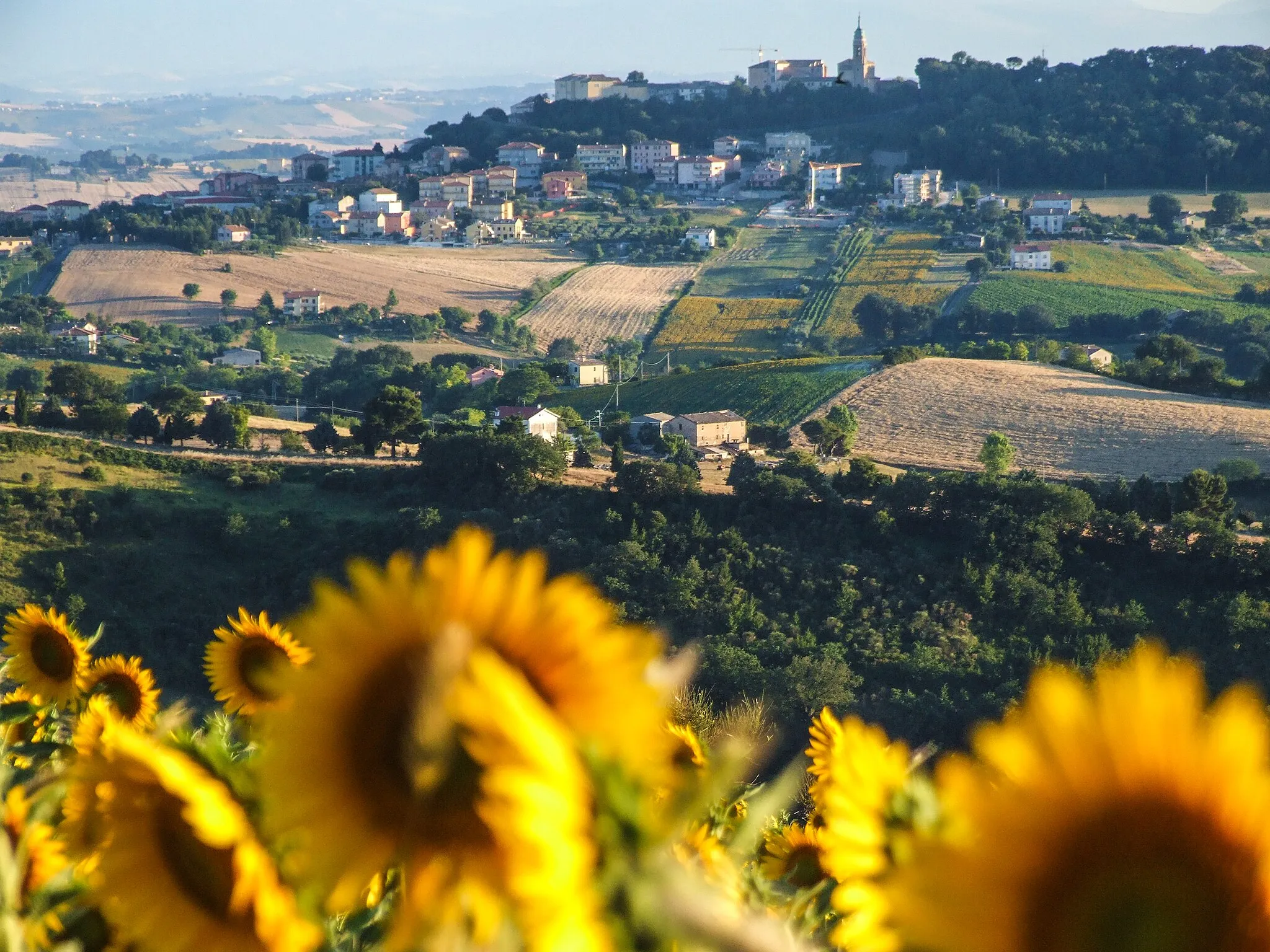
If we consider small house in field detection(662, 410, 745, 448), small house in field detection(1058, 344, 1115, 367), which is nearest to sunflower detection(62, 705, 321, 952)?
small house in field detection(662, 410, 745, 448)

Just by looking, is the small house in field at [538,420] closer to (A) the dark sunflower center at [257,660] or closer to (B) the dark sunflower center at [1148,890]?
(A) the dark sunflower center at [257,660]

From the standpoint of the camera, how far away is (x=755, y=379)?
43812 millimetres

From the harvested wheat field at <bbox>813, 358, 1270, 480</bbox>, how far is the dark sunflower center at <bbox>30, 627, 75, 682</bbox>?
31193 mm

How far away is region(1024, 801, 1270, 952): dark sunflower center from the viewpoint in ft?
2.79

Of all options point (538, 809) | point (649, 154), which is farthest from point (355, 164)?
point (538, 809)

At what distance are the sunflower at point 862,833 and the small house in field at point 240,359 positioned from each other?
178 ft

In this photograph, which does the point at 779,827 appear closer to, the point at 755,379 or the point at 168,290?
the point at 755,379

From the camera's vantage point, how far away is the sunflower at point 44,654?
2861mm

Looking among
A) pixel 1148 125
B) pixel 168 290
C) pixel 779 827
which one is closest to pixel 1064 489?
pixel 779 827

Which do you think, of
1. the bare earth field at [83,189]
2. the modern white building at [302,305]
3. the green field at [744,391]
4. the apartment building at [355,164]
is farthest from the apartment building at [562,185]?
the bare earth field at [83,189]

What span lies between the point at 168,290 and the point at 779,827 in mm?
67331

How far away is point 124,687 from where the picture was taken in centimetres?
284

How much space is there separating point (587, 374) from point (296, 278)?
24.7 m

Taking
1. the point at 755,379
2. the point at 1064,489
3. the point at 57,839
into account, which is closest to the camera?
the point at 57,839
